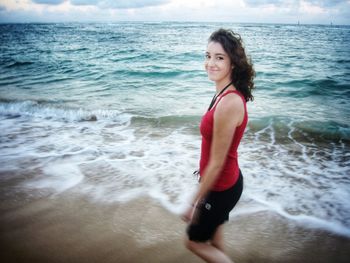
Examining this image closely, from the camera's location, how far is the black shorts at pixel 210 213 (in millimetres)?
1891

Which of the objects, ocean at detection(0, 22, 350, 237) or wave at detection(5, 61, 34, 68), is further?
wave at detection(5, 61, 34, 68)

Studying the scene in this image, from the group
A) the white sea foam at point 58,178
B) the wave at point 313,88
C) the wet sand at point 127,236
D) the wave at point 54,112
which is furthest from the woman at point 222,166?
the wave at point 313,88

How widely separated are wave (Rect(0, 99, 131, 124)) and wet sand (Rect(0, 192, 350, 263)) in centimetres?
442

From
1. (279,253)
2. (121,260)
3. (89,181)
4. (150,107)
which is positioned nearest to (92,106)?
(150,107)

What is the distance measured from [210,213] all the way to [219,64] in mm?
1113

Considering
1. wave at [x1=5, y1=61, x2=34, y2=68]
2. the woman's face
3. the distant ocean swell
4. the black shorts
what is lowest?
the distant ocean swell

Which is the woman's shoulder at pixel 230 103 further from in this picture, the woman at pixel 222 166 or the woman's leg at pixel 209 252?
the woman's leg at pixel 209 252

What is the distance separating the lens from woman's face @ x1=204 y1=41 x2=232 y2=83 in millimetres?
1913

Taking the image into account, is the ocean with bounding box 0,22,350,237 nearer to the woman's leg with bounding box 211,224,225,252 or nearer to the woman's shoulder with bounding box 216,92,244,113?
the woman's leg with bounding box 211,224,225,252

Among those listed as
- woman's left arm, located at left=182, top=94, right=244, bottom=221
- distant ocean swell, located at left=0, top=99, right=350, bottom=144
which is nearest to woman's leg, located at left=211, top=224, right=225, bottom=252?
woman's left arm, located at left=182, top=94, right=244, bottom=221

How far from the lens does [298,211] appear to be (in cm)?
367

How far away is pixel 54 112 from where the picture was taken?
28.2 ft

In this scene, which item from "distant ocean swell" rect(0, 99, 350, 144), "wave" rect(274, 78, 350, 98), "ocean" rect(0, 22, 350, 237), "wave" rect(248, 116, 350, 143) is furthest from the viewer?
"wave" rect(274, 78, 350, 98)

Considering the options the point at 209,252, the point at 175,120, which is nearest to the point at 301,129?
the point at 175,120
